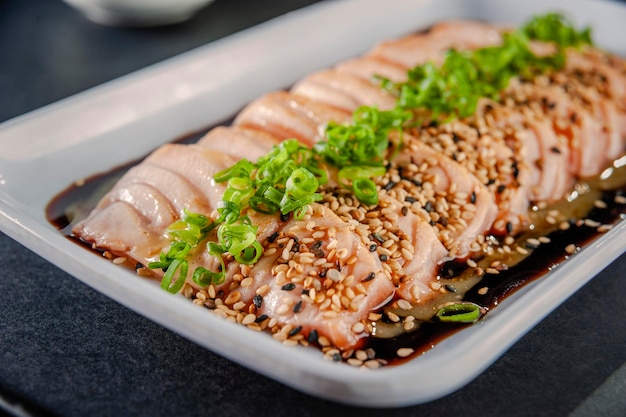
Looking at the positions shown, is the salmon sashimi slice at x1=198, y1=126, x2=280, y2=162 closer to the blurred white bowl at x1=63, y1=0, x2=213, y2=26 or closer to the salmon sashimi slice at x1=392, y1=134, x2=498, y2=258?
the salmon sashimi slice at x1=392, y1=134, x2=498, y2=258

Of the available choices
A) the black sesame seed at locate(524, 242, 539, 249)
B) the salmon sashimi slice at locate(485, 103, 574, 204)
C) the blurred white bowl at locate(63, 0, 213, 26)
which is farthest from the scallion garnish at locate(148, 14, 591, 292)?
the blurred white bowl at locate(63, 0, 213, 26)

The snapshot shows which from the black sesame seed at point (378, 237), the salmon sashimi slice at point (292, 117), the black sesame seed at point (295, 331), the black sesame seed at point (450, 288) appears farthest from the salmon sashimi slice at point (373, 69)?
the black sesame seed at point (295, 331)

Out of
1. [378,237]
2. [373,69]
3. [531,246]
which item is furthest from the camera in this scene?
[373,69]

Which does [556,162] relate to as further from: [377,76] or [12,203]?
[12,203]

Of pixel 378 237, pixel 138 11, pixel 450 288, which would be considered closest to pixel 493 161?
pixel 450 288

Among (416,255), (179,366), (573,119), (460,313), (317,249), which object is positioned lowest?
(179,366)

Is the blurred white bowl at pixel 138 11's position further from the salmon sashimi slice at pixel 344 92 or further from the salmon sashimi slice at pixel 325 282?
the salmon sashimi slice at pixel 325 282

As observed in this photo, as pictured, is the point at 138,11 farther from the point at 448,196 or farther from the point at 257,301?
the point at 257,301
